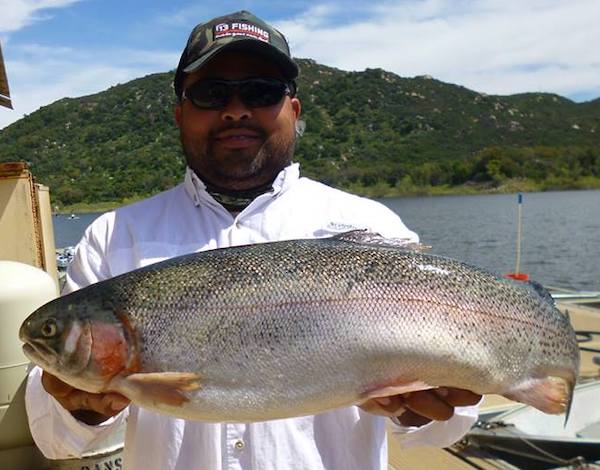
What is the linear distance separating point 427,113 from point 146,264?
119468 millimetres

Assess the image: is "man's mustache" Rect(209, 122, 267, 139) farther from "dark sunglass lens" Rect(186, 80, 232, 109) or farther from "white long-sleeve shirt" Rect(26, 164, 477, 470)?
"white long-sleeve shirt" Rect(26, 164, 477, 470)

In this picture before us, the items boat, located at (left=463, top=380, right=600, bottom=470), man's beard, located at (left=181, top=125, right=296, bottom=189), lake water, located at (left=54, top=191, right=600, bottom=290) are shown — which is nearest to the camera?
man's beard, located at (left=181, top=125, right=296, bottom=189)

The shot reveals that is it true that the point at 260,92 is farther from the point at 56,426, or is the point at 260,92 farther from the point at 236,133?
the point at 56,426

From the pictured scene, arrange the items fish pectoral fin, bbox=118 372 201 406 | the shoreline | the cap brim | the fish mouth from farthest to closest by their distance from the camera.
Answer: the shoreline < the cap brim < the fish mouth < fish pectoral fin, bbox=118 372 201 406

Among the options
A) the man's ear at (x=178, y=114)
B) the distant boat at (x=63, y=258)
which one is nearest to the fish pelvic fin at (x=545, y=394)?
the man's ear at (x=178, y=114)

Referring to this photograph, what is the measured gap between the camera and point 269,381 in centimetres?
220

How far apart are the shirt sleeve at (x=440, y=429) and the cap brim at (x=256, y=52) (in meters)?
1.61

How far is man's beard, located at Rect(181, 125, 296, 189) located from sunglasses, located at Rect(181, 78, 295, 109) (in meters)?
0.12

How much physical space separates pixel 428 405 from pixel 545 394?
1.57ft

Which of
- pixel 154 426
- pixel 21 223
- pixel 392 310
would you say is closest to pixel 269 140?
pixel 392 310

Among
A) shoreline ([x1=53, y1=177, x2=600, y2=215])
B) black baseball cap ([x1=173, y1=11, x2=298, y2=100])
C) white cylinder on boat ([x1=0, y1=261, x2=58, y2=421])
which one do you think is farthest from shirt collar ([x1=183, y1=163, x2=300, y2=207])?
shoreline ([x1=53, y1=177, x2=600, y2=215])

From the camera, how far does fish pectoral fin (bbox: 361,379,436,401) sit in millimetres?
2234

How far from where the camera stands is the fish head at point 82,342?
2189mm

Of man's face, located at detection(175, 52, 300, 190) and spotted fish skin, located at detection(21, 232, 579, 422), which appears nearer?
A: spotted fish skin, located at detection(21, 232, 579, 422)
